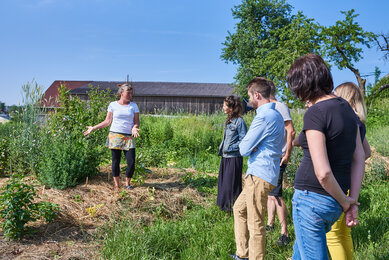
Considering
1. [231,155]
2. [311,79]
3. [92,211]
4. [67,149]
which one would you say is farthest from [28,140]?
[311,79]

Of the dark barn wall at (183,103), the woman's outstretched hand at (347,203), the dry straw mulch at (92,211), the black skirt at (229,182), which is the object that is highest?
the dark barn wall at (183,103)

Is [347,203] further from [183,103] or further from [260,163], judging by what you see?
[183,103]

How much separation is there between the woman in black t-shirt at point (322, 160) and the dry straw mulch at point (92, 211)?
1942mm

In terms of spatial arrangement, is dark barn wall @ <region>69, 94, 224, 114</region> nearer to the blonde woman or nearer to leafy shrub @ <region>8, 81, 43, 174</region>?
leafy shrub @ <region>8, 81, 43, 174</region>

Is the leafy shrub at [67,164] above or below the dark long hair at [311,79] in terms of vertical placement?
below

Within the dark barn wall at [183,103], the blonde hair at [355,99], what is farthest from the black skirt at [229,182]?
the dark barn wall at [183,103]

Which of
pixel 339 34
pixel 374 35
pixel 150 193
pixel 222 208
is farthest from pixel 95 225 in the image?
pixel 374 35

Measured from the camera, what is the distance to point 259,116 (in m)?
2.54

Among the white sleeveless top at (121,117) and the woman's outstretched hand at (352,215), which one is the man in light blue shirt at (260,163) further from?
the white sleeveless top at (121,117)

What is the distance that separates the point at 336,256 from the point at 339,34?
2305 centimetres

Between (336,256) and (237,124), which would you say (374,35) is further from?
(336,256)

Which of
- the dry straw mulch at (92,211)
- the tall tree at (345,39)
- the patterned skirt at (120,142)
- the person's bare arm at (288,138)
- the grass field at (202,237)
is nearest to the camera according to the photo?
the grass field at (202,237)

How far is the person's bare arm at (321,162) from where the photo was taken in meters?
1.60

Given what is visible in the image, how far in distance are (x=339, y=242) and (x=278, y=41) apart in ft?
88.2
